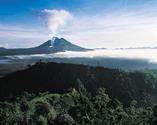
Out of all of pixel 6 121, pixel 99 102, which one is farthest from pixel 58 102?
pixel 6 121

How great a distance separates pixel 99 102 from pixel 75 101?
12093 mm

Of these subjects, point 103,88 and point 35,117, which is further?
point 103,88

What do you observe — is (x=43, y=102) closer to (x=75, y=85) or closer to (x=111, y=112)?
(x=111, y=112)

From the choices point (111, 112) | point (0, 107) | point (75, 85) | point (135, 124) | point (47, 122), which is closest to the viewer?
A: point (135, 124)

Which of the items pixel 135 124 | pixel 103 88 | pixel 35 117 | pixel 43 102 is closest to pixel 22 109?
pixel 43 102

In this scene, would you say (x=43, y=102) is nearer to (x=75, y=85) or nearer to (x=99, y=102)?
(x=99, y=102)

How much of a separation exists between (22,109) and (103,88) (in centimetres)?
6998

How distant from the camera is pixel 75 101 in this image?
5969 inches

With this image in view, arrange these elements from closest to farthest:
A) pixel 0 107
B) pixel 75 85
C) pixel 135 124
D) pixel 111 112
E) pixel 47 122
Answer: pixel 135 124
pixel 47 122
pixel 111 112
pixel 0 107
pixel 75 85

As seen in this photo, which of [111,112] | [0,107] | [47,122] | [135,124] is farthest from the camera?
[0,107]

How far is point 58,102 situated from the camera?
14775cm

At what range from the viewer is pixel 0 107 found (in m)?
148

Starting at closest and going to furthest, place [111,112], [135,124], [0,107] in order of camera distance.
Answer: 1. [135,124]
2. [111,112]
3. [0,107]

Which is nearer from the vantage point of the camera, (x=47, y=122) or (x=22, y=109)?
(x=47, y=122)
